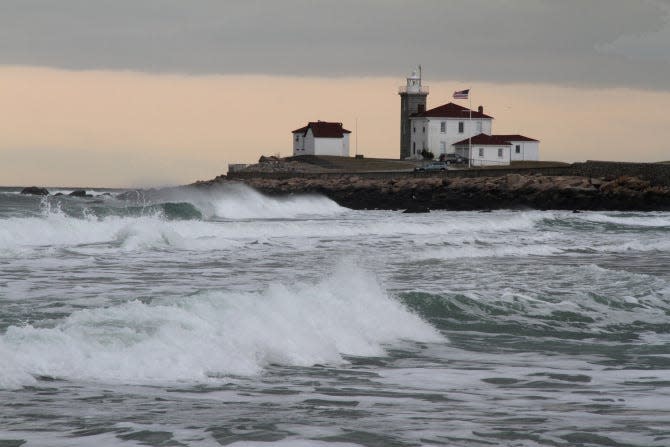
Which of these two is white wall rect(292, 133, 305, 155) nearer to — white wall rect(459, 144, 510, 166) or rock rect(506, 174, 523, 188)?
white wall rect(459, 144, 510, 166)

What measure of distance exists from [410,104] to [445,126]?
4311 mm

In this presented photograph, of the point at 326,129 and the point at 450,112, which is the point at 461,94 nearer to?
the point at 450,112

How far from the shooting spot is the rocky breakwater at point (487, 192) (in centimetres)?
5359

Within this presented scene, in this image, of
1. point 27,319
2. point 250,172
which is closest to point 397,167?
point 250,172

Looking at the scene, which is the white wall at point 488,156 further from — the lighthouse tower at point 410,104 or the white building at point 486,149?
the lighthouse tower at point 410,104

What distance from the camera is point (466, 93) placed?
204ft

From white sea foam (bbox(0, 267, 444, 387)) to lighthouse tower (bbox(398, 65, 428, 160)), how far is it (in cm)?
6648

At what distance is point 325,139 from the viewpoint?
7938cm

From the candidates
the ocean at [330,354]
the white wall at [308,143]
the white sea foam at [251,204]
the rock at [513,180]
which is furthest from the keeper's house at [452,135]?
the ocean at [330,354]

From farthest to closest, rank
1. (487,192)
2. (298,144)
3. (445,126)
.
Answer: (298,144) < (445,126) < (487,192)

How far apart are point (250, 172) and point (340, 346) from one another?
6325 cm

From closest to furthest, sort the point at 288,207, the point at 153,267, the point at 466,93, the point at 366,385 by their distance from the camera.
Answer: the point at 366,385 → the point at 153,267 → the point at 288,207 → the point at 466,93

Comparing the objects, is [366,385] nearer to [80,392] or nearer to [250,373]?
[250,373]

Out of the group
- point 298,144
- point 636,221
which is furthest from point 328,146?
point 636,221
